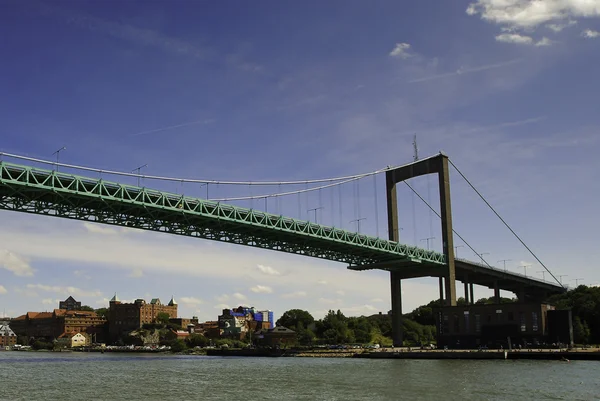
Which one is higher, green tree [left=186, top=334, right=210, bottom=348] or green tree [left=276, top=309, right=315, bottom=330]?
green tree [left=276, top=309, right=315, bottom=330]

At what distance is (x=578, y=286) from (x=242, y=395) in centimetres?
10071

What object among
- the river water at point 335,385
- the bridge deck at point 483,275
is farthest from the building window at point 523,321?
the river water at point 335,385

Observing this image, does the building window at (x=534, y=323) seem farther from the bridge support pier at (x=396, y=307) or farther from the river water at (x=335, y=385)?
the river water at (x=335, y=385)

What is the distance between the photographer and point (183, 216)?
2741 inches

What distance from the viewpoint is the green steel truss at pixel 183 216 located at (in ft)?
191

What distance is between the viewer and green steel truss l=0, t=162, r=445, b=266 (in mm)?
58125

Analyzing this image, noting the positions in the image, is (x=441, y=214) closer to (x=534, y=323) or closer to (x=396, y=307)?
(x=396, y=307)

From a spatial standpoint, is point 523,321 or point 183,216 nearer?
point 183,216

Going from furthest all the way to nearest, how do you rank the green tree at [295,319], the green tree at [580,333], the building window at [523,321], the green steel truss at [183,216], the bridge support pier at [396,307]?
the green tree at [295,319], the green tree at [580,333], the bridge support pier at [396,307], the building window at [523,321], the green steel truss at [183,216]

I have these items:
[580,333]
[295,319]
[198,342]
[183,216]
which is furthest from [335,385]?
[295,319]

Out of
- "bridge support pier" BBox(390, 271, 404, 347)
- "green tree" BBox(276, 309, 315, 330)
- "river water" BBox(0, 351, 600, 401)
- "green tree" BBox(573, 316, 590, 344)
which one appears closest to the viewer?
"river water" BBox(0, 351, 600, 401)

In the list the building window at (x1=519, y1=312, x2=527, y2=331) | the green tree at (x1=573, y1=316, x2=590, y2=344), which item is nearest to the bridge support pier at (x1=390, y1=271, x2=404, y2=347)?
the building window at (x1=519, y1=312, x2=527, y2=331)

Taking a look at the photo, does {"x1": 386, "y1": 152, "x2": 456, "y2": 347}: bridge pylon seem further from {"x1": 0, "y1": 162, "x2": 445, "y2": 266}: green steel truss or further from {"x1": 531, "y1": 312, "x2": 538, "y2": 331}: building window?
{"x1": 531, "y1": 312, "x2": 538, "y2": 331}: building window

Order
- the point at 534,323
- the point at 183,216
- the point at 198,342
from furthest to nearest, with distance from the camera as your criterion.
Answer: the point at 198,342
the point at 534,323
the point at 183,216
